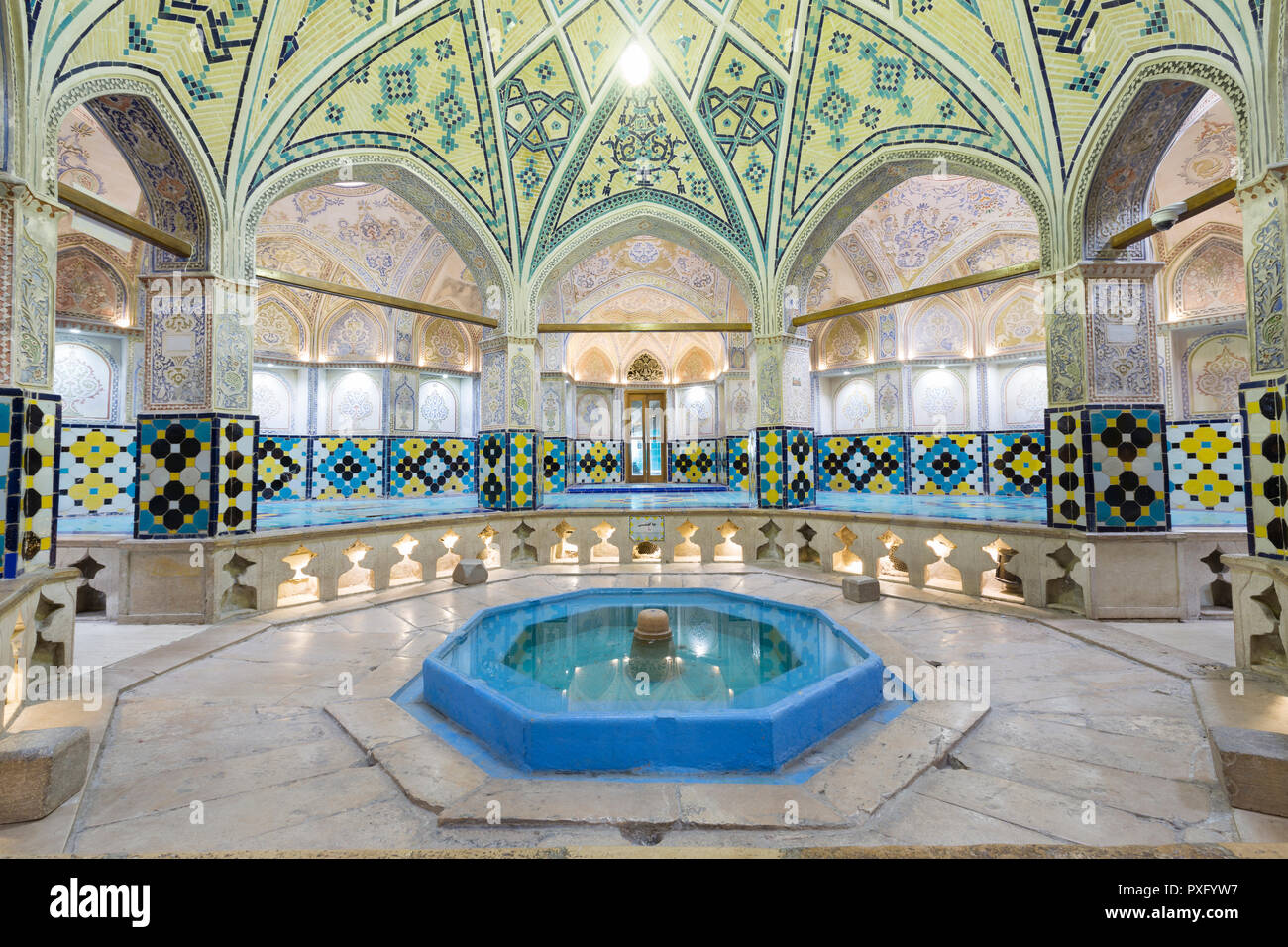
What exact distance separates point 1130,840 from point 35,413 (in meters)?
6.03

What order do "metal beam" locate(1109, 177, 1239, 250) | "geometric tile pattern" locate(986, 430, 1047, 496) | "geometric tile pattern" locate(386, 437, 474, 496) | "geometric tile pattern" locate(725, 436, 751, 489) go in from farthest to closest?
"geometric tile pattern" locate(725, 436, 751, 489)
"geometric tile pattern" locate(386, 437, 474, 496)
"geometric tile pattern" locate(986, 430, 1047, 496)
"metal beam" locate(1109, 177, 1239, 250)

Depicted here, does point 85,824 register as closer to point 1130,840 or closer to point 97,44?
point 1130,840

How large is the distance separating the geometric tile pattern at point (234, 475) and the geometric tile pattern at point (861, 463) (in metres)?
10.2

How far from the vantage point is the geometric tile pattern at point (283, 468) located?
10.6 metres

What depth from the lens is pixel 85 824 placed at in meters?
2.09

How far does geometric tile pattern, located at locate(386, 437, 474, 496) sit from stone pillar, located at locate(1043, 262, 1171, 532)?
10757 mm

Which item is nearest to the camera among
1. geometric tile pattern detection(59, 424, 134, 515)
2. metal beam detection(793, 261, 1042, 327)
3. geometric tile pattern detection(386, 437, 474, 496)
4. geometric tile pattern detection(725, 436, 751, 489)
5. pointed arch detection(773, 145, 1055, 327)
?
pointed arch detection(773, 145, 1055, 327)

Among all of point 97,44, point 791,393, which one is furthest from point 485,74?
point 791,393

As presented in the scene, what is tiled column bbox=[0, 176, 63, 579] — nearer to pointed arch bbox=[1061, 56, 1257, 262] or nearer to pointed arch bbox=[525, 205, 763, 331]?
pointed arch bbox=[525, 205, 763, 331]

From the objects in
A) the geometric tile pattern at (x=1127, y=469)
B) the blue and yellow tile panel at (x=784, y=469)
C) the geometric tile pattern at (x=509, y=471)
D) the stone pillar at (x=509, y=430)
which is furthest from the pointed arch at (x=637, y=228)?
the geometric tile pattern at (x=1127, y=469)

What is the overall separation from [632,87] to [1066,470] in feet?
24.5

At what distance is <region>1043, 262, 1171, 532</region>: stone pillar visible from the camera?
17.4 feet

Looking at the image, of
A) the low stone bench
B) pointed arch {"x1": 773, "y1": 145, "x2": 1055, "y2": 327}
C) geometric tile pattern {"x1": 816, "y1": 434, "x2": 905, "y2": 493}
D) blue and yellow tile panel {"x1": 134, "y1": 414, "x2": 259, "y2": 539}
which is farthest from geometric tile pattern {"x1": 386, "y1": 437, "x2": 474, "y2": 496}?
the low stone bench

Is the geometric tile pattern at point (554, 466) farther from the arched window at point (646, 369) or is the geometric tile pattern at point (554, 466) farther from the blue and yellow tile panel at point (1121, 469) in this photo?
the blue and yellow tile panel at point (1121, 469)
